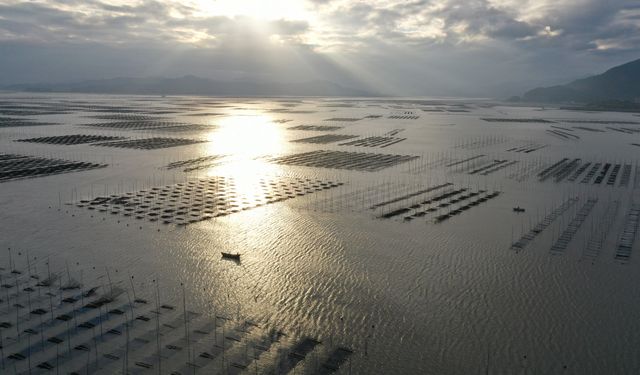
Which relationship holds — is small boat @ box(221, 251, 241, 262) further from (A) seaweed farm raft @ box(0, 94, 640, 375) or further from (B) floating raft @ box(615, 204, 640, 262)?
(B) floating raft @ box(615, 204, 640, 262)

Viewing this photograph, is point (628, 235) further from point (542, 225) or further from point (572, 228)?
point (542, 225)

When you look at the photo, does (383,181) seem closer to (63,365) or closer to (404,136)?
(63,365)

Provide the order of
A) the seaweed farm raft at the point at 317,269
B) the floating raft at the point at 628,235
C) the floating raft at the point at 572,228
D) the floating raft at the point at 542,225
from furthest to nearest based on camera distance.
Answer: the floating raft at the point at 542,225 < the floating raft at the point at 572,228 < the floating raft at the point at 628,235 < the seaweed farm raft at the point at 317,269

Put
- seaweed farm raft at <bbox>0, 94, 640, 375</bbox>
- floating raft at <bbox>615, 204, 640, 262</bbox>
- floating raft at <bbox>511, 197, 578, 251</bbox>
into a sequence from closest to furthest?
seaweed farm raft at <bbox>0, 94, 640, 375</bbox> → floating raft at <bbox>615, 204, 640, 262</bbox> → floating raft at <bbox>511, 197, 578, 251</bbox>

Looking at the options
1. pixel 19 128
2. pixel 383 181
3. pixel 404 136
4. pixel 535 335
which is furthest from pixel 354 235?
pixel 19 128

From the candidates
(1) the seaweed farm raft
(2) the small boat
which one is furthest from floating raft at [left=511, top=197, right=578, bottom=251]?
(2) the small boat

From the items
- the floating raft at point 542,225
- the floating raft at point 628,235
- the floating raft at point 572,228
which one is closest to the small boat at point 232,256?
the floating raft at point 542,225

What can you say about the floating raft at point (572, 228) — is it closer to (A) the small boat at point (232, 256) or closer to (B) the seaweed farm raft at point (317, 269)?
(B) the seaweed farm raft at point (317, 269)

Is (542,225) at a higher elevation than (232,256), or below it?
higher

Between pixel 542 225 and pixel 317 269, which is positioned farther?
pixel 542 225

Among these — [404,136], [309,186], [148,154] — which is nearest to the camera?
[309,186]

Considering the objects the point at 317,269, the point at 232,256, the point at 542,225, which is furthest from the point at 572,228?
the point at 232,256
